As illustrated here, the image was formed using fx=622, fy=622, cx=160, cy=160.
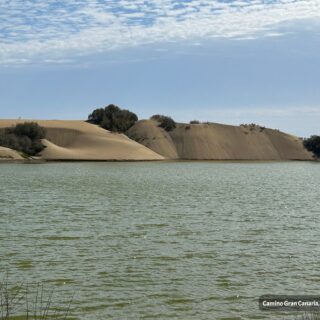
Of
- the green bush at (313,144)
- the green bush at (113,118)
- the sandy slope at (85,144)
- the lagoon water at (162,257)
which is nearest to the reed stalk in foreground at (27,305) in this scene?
the lagoon water at (162,257)

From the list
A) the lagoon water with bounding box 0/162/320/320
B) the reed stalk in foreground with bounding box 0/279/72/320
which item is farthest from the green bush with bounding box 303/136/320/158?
the reed stalk in foreground with bounding box 0/279/72/320

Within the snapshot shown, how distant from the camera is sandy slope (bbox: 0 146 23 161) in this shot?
122 m

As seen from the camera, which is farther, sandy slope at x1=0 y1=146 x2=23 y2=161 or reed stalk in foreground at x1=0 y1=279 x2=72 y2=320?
sandy slope at x1=0 y1=146 x2=23 y2=161

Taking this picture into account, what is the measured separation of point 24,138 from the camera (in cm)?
13938

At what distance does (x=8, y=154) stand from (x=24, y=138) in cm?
1576

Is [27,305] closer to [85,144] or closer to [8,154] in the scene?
[8,154]

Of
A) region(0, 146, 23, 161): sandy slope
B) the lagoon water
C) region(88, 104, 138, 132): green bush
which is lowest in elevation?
the lagoon water

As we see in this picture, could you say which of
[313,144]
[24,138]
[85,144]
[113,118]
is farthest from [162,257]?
[313,144]

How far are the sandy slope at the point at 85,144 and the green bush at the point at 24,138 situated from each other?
229 cm

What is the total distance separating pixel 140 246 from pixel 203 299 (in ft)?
22.4

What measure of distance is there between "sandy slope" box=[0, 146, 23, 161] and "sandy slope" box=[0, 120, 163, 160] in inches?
465

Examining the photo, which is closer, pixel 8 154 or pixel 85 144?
pixel 8 154

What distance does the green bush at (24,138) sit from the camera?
136 meters

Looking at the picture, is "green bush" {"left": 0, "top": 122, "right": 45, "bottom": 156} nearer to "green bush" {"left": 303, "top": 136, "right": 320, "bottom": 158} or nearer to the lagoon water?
"green bush" {"left": 303, "top": 136, "right": 320, "bottom": 158}
